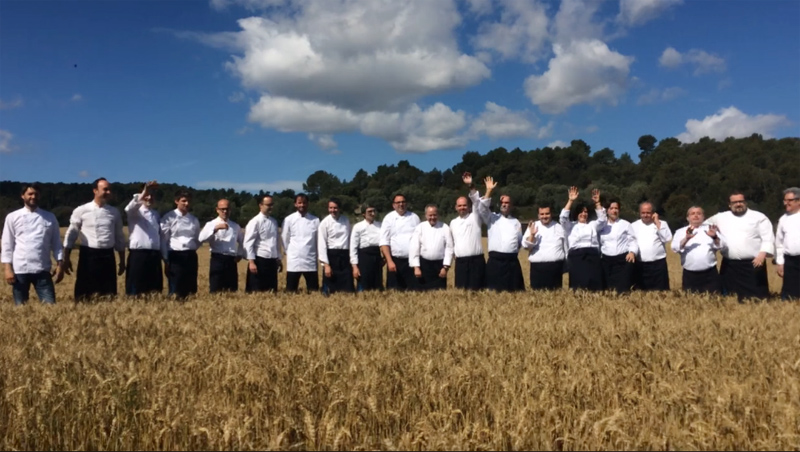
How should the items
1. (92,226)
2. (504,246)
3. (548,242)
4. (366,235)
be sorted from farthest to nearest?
(366,235) < (504,246) < (548,242) < (92,226)

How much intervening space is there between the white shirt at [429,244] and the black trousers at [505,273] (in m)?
0.82

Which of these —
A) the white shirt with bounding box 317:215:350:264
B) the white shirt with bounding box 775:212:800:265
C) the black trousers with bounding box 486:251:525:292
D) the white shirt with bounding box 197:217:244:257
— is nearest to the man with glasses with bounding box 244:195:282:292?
the white shirt with bounding box 197:217:244:257

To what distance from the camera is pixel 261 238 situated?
11180mm

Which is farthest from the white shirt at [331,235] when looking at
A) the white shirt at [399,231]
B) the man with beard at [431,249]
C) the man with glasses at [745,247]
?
the man with glasses at [745,247]

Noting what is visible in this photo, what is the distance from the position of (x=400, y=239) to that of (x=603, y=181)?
66101mm

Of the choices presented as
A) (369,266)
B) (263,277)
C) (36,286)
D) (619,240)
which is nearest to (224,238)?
(263,277)

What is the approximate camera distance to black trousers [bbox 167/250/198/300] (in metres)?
10.3

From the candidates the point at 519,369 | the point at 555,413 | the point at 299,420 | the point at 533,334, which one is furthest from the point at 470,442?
the point at 533,334

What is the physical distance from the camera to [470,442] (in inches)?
131

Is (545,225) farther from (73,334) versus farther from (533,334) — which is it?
(73,334)

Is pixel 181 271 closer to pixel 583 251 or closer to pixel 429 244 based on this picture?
pixel 429 244

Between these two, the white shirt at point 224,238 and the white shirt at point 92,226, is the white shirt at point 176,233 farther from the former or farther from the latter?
the white shirt at point 92,226

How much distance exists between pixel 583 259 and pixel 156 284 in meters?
7.41

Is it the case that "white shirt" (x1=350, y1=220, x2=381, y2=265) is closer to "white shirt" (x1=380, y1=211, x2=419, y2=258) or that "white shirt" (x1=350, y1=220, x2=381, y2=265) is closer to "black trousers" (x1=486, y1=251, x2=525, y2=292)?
"white shirt" (x1=380, y1=211, x2=419, y2=258)
